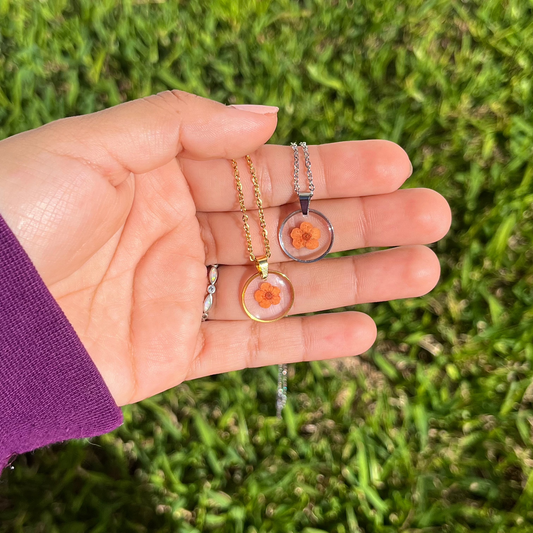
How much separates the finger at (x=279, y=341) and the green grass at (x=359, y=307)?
355mm

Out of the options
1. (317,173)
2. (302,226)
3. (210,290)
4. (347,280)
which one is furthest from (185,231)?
(347,280)

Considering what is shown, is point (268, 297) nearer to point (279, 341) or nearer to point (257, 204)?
point (279, 341)

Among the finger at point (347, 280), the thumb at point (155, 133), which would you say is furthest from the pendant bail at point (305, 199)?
the thumb at point (155, 133)

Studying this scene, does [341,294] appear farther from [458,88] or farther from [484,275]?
[458,88]

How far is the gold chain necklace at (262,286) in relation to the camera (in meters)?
2.99

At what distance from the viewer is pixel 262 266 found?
118 inches

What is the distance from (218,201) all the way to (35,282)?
3.50ft

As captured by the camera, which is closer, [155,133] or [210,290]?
[155,133]

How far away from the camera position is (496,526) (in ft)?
10.1

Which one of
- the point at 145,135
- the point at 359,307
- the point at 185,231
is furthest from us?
the point at 359,307

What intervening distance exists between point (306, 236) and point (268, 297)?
377 millimetres

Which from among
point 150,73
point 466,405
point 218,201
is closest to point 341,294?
point 218,201

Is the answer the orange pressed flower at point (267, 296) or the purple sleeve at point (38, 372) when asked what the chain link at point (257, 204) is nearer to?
the orange pressed flower at point (267, 296)

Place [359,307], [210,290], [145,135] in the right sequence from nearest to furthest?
1. [145,135]
2. [210,290]
3. [359,307]
